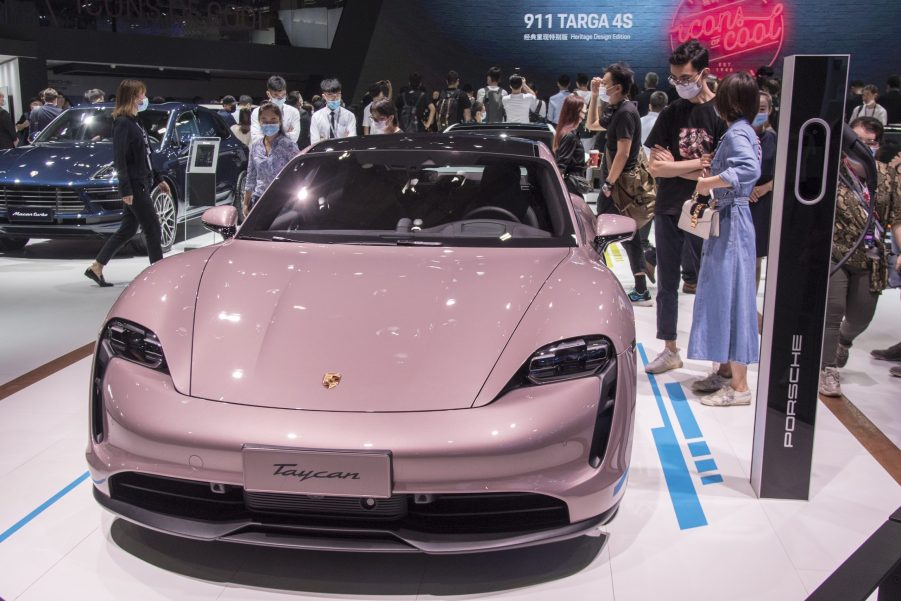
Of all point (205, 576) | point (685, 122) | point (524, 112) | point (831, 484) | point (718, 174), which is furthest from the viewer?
point (524, 112)

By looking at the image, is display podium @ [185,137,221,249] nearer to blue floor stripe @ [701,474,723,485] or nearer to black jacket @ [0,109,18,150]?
black jacket @ [0,109,18,150]

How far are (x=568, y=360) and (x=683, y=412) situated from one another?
1812 mm

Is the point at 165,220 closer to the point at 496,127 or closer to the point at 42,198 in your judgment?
the point at 42,198

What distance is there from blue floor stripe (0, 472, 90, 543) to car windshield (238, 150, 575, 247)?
1.11 m

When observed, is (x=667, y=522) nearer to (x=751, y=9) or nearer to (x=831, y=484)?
(x=831, y=484)

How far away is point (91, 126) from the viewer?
8.24 m

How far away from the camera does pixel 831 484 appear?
3254mm

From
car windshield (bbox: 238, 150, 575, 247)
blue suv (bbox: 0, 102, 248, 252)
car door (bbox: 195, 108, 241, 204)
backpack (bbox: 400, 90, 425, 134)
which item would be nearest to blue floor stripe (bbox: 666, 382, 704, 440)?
car windshield (bbox: 238, 150, 575, 247)

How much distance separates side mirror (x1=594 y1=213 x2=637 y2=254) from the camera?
138 inches

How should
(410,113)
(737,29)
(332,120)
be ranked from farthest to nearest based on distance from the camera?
1. (737,29)
2. (410,113)
3. (332,120)

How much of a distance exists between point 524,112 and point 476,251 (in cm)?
820

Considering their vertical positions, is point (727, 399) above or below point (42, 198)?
below

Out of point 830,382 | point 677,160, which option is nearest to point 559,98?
point 677,160

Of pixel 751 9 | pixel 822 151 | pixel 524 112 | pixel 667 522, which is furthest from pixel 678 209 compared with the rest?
pixel 751 9
